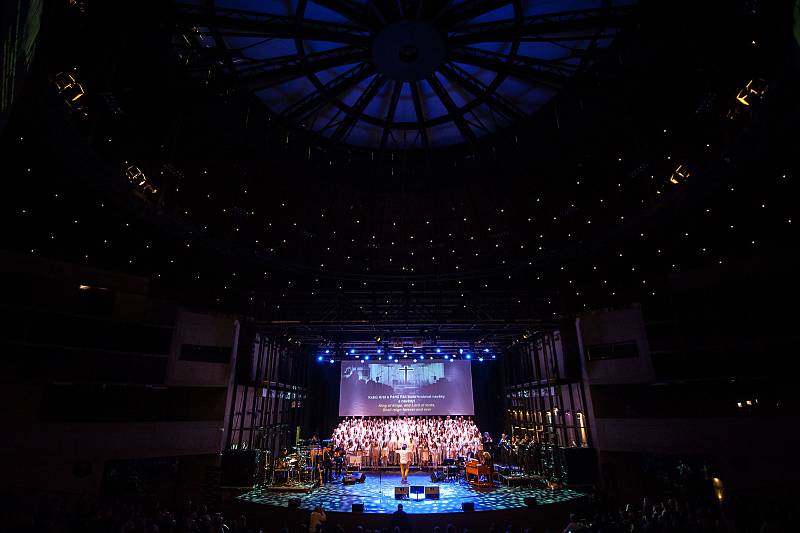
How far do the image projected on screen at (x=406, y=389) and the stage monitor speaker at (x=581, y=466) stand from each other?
437 inches

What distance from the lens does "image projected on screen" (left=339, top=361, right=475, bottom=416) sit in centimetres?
2806

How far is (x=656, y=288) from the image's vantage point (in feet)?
56.3

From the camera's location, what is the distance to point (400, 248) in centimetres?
2388

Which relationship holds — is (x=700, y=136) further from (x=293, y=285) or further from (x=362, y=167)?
(x=293, y=285)

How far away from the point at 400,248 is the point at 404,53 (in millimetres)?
13157

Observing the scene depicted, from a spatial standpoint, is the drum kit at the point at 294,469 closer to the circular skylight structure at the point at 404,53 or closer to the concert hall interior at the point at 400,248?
the concert hall interior at the point at 400,248

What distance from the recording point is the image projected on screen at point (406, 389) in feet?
92.1

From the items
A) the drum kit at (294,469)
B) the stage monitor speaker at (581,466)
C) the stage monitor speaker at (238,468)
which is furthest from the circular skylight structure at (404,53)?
the drum kit at (294,469)

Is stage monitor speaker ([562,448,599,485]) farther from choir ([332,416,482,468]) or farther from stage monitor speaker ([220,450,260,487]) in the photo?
stage monitor speaker ([220,450,260,487])

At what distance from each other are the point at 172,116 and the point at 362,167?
827 centimetres

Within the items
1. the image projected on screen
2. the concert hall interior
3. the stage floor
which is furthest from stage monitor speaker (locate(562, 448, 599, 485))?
the image projected on screen

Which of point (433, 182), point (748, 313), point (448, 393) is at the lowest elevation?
point (448, 393)

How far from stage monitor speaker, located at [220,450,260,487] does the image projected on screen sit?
1185 centimetres

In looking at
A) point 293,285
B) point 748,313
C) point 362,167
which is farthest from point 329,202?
point 748,313
